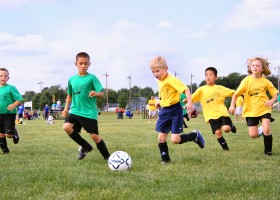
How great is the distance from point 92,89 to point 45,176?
2083 millimetres

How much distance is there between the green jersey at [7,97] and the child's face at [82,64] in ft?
7.45

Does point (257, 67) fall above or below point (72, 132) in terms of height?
above

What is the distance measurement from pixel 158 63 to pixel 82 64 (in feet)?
4.51

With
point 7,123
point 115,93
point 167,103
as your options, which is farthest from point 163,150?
point 115,93

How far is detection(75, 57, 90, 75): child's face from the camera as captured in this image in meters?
6.81

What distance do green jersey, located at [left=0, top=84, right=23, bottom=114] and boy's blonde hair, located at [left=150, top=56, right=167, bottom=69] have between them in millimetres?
3506

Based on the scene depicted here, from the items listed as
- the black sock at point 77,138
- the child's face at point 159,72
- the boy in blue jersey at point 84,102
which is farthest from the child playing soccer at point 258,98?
the black sock at point 77,138

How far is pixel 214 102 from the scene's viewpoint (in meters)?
8.81

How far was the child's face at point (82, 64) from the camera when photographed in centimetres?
681

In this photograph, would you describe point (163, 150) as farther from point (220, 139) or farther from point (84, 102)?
point (220, 139)

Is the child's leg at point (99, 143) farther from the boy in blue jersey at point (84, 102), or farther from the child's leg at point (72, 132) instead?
the child's leg at point (72, 132)

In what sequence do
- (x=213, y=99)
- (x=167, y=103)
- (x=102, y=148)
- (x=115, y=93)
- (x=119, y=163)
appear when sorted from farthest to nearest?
(x=115, y=93)
(x=213, y=99)
(x=102, y=148)
(x=167, y=103)
(x=119, y=163)

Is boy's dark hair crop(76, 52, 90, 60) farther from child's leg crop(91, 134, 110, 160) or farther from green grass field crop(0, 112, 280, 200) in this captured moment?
green grass field crop(0, 112, 280, 200)

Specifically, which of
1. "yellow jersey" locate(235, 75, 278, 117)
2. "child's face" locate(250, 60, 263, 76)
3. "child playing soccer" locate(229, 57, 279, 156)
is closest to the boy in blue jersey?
"child playing soccer" locate(229, 57, 279, 156)
